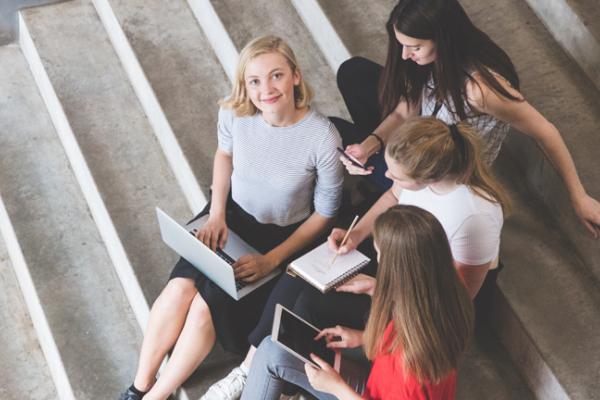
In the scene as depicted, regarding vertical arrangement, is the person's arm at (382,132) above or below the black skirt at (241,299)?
above

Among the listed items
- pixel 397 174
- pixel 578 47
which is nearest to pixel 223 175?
pixel 397 174

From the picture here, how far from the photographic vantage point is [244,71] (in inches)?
114

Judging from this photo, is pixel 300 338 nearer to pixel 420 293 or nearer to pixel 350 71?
pixel 420 293

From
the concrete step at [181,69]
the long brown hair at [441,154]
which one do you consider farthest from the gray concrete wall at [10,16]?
the long brown hair at [441,154]

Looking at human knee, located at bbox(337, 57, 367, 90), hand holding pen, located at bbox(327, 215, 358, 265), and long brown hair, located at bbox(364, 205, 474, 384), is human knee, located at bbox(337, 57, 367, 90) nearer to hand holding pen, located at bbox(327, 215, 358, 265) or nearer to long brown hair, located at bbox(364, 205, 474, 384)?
hand holding pen, located at bbox(327, 215, 358, 265)

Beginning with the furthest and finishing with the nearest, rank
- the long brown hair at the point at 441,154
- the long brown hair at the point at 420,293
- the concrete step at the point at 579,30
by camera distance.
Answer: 1. the concrete step at the point at 579,30
2. the long brown hair at the point at 441,154
3. the long brown hair at the point at 420,293

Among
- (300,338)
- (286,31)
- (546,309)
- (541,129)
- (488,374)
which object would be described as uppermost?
(286,31)

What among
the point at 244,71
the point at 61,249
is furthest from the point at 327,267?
the point at 61,249

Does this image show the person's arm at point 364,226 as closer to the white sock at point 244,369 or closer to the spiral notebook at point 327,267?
the spiral notebook at point 327,267

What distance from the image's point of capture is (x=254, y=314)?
3047 mm

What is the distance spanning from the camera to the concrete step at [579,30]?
130 inches

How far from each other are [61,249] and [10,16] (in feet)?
4.59

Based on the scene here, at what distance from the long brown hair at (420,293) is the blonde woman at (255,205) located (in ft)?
2.59

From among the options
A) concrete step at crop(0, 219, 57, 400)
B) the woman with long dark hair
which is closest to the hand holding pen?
the woman with long dark hair
